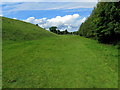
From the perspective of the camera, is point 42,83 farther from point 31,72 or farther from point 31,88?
point 31,72

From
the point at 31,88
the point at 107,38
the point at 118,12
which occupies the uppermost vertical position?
the point at 118,12

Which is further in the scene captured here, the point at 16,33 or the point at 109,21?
the point at 16,33

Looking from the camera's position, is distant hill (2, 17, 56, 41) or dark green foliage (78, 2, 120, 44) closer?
dark green foliage (78, 2, 120, 44)

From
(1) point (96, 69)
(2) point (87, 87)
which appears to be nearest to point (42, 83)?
(2) point (87, 87)

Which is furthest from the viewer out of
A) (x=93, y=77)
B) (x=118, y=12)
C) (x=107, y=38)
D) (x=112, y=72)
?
(x=107, y=38)

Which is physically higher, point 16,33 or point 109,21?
point 109,21

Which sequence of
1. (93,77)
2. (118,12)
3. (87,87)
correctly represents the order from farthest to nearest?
(118,12)
(93,77)
(87,87)

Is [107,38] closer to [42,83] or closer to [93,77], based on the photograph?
[93,77]

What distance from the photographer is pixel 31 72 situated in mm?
6484

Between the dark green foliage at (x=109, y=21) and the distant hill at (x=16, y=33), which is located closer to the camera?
the dark green foliage at (x=109, y=21)

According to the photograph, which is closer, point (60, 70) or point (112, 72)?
point (112, 72)

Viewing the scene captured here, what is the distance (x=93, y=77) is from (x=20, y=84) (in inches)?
131

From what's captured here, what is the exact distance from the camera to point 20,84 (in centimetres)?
511

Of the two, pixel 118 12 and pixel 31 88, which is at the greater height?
pixel 118 12
